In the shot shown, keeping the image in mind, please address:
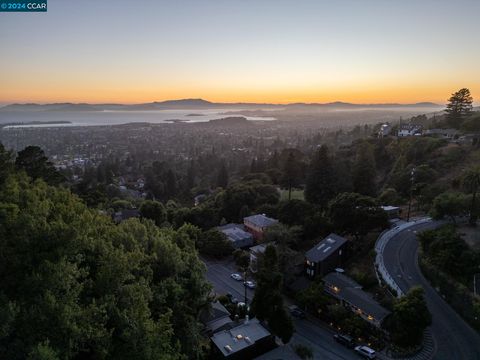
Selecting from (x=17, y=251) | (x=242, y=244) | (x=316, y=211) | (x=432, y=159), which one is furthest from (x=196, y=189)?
(x=17, y=251)

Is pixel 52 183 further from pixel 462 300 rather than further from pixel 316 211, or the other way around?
pixel 462 300

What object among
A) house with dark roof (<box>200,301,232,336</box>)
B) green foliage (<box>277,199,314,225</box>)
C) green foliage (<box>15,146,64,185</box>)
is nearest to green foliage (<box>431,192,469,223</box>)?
green foliage (<box>277,199,314,225</box>)

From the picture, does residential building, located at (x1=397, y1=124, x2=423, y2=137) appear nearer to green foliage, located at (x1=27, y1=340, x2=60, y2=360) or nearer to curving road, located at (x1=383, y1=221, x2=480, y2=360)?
curving road, located at (x1=383, y1=221, x2=480, y2=360)

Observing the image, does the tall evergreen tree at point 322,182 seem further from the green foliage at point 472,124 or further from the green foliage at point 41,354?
the green foliage at point 41,354

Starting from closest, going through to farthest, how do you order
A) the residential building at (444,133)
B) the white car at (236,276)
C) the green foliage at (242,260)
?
the white car at (236,276), the green foliage at (242,260), the residential building at (444,133)

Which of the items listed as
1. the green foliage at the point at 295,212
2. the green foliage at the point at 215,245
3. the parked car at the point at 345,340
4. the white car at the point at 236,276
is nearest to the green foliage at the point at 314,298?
Result: the parked car at the point at 345,340

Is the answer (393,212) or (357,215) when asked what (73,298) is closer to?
(357,215)
